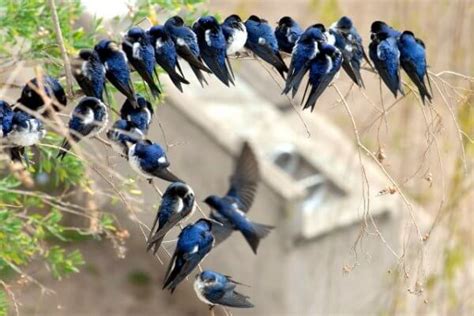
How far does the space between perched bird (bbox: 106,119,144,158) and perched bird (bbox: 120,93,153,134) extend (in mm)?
15

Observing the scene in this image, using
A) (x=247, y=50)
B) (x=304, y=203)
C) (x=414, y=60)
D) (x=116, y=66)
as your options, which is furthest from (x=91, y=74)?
(x=304, y=203)

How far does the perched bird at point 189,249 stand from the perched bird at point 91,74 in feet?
1.26

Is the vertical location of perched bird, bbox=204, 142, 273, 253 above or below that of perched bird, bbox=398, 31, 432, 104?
below

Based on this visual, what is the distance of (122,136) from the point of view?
2676 millimetres

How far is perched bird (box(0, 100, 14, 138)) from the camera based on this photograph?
2529mm

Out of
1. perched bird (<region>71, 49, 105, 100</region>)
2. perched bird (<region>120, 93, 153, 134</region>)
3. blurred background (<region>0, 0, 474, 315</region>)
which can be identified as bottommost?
blurred background (<region>0, 0, 474, 315</region>)

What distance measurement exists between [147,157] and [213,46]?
0.35 m

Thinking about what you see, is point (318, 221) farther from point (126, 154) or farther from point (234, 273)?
point (126, 154)

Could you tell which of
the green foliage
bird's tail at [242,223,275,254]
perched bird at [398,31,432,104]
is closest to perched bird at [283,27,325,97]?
perched bird at [398,31,432,104]

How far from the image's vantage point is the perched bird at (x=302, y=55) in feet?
9.01

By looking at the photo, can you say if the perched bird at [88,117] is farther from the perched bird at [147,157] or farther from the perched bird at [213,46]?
the perched bird at [213,46]

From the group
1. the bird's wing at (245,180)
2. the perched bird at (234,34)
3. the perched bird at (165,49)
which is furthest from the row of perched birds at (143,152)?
the bird's wing at (245,180)

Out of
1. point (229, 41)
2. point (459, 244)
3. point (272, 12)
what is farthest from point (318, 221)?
point (272, 12)

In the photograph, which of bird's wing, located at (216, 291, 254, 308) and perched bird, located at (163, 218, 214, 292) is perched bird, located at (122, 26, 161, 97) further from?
bird's wing, located at (216, 291, 254, 308)
